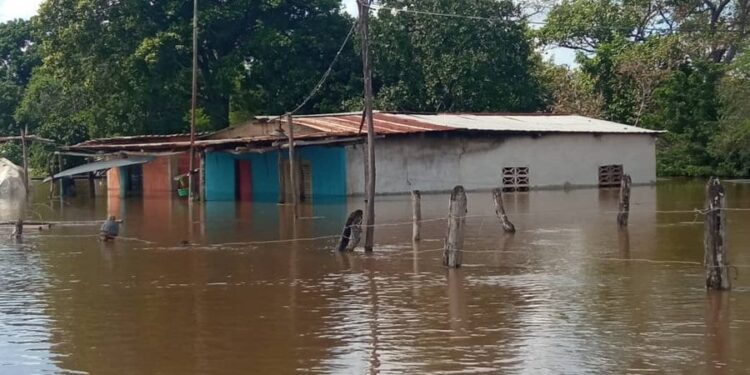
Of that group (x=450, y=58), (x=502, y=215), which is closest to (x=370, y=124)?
(x=502, y=215)

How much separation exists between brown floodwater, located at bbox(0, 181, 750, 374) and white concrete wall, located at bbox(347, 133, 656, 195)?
12380 millimetres

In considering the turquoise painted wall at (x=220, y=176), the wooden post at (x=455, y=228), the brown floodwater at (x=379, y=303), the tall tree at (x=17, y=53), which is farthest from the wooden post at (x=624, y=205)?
the tall tree at (x=17, y=53)

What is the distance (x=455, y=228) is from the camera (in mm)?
13961

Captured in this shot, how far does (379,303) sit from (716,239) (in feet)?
13.0

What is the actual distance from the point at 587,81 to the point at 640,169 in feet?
45.4

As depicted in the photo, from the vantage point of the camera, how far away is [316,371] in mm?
8359

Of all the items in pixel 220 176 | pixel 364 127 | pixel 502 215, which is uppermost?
pixel 364 127

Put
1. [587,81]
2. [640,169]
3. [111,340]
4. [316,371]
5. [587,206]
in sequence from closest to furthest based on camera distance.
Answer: [316,371]
[111,340]
[587,206]
[640,169]
[587,81]

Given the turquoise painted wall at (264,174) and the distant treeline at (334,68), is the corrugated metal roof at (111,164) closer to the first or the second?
the turquoise painted wall at (264,174)

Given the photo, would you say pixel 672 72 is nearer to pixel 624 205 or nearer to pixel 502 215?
pixel 624 205

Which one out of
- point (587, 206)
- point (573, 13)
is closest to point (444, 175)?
point (587, 206)

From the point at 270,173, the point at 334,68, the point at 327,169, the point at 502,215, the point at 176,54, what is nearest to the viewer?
the point at 502,215

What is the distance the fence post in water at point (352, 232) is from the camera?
1639 centimetres

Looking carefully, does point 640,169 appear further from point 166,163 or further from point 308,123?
point 166,163
